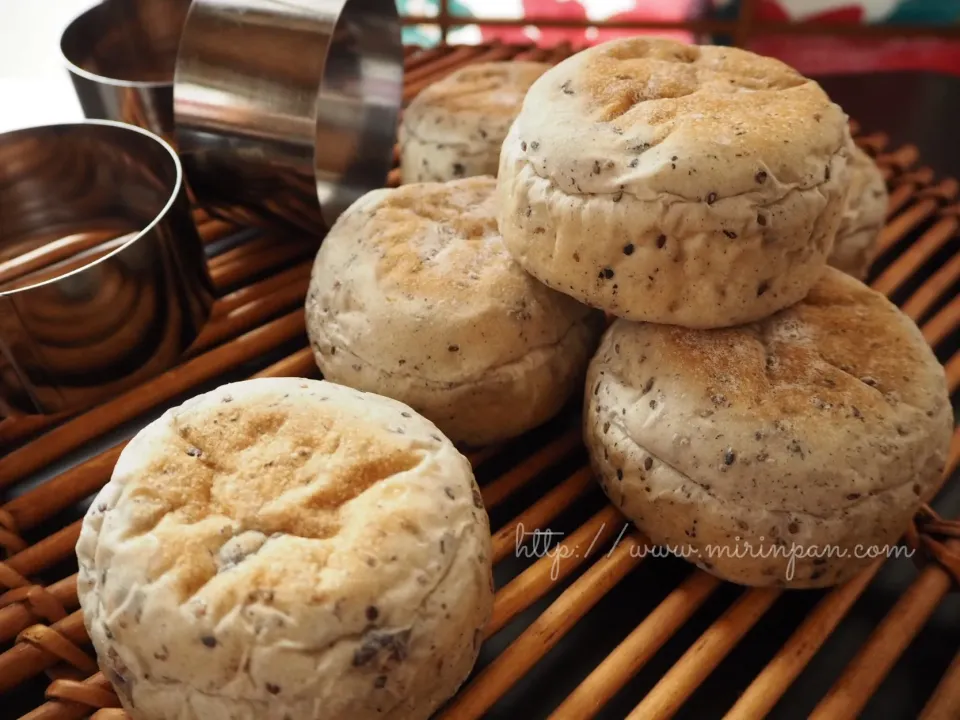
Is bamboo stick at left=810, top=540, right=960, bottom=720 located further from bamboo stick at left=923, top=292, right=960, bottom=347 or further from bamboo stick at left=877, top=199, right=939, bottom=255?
bamboo stick at left=877, top=199, right=939, bottom=255

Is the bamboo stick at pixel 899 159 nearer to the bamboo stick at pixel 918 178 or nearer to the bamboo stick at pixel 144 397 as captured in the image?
the bamboo stick at pixel 918 178

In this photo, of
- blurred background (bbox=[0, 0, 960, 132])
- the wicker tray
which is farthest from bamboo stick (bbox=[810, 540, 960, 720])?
blurred background (bbox=[0, 0, 960, 132])

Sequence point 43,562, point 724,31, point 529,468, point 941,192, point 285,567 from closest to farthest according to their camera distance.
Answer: point 285,567, point 43,562, point 529,468, point 941,192, point 724,31

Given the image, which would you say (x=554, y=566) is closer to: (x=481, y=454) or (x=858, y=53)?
(x=481, y=454)

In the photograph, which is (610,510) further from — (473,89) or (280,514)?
(473,89)

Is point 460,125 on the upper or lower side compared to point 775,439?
upper

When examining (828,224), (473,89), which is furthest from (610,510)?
(473,89)

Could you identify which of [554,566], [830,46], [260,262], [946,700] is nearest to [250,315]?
[260,262]
